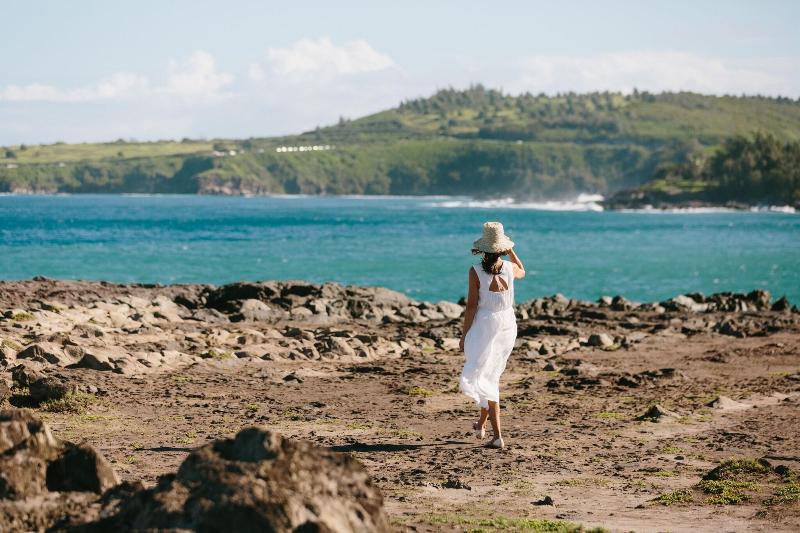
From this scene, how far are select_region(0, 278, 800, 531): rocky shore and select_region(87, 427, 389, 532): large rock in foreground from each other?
0.01 metres

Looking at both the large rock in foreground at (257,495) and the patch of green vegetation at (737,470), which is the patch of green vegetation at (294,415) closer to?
the patch of green vegetation at (737,470)

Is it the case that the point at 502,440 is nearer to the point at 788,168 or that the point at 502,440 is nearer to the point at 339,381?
the point at 339,381

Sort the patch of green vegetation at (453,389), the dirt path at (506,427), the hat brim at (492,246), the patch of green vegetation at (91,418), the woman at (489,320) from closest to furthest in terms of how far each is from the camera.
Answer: the dirt path at (506,427) → the hat brim at (492,246) → the woman at (489,320) → the patch of green vegetation at (91,418) → the patch of green vegetation at (453,389)

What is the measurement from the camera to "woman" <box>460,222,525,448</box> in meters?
12.5

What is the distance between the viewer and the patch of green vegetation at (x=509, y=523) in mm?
8828

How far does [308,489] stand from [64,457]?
1.77 m

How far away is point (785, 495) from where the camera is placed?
10656 mm

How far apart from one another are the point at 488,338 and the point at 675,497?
9.70ft

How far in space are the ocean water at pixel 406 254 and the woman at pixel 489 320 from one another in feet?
133

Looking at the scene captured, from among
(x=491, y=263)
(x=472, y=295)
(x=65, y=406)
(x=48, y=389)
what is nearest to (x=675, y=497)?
(x=472, y=295)

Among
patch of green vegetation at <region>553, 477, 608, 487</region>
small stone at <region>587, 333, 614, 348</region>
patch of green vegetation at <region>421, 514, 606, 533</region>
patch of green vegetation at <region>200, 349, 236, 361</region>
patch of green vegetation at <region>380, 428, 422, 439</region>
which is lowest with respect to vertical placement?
small stone at <region>587, 333, 614, 348</region>

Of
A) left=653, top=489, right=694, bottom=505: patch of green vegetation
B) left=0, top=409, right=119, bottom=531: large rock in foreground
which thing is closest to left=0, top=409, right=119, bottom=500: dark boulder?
left=0, top=409, right=119, bottom=531: large rock in foreground

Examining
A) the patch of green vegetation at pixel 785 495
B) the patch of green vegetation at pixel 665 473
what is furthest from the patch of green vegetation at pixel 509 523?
the patch of green vegetation at pixel 665 473

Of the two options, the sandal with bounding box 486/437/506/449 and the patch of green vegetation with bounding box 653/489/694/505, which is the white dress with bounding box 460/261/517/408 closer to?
the sandal with bounding box 486/437/506/449
